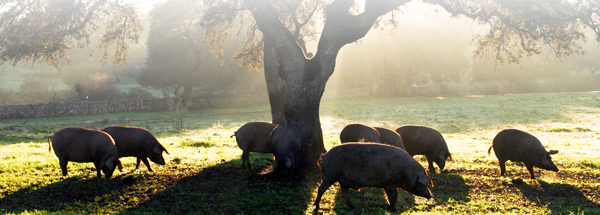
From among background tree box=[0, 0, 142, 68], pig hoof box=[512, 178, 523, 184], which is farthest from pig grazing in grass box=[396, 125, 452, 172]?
background tree box=[0, 0, 142, 68]

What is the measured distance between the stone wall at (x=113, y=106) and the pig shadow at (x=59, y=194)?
1657cm

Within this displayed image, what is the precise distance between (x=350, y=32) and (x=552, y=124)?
15.7 metres

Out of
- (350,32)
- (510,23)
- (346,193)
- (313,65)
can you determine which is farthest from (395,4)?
(346,193)

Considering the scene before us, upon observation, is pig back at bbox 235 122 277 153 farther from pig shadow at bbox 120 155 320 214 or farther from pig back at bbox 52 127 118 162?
pig back at bbox 52 127 118 162

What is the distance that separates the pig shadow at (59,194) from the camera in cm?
588

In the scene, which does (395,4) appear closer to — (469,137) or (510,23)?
(510,23)

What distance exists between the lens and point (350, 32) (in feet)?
29.4

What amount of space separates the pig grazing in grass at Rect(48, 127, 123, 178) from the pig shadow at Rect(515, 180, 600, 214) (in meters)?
8.10

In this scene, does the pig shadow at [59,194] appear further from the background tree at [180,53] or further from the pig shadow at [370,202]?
the background tree at [180,53]

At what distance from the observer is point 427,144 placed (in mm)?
8781

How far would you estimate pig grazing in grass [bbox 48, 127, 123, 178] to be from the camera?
7336 millimetres

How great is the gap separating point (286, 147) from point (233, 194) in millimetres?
1768

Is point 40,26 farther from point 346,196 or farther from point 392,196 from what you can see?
point 392,196

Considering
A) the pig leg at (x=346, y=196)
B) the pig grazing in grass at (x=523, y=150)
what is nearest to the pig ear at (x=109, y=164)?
the pig leg at (x=346, y=196)
